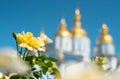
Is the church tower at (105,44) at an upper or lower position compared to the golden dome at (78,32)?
lower

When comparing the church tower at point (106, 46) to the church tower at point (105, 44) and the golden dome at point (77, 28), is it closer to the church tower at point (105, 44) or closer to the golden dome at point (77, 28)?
the church tower at point (105, 44)

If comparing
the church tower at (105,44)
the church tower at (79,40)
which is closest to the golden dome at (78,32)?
the church tower at (79,40)

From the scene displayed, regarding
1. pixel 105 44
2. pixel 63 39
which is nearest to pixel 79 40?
pixel 63 39

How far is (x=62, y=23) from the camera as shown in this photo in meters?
43.3

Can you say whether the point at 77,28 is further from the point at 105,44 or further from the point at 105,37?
the point at 105,44

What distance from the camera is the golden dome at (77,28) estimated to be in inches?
1725

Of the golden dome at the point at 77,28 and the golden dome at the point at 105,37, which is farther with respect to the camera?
the golden dome at the point at 77,28

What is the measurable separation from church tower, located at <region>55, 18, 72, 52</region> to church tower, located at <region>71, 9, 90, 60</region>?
2.01ft

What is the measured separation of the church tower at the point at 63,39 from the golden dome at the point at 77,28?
3.10 feet

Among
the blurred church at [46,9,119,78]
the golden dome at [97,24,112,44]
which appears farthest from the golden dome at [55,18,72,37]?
the golden dome at [97,24,112,44]

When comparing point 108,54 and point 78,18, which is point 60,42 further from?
point 108,54

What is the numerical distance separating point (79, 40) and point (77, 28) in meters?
3.38

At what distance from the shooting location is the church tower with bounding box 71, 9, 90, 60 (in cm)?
4416

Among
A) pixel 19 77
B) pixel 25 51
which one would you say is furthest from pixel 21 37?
pixel 19 77
